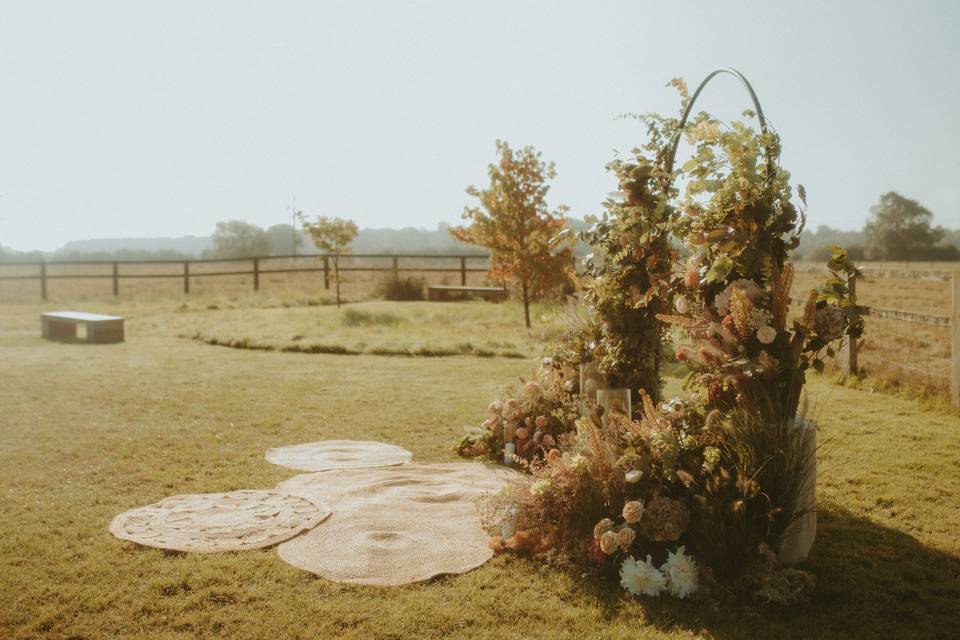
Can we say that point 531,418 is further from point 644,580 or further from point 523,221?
point 523,221

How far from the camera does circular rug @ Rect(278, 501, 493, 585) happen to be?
405cm

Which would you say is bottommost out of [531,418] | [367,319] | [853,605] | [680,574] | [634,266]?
[853,605]

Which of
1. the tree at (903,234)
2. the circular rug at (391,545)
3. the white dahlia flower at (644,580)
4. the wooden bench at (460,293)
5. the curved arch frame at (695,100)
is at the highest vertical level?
the tree at (903,234)

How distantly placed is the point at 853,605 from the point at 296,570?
281cm

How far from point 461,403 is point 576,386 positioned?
8.81ft

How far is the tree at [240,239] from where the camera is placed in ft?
294

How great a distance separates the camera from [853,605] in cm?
367

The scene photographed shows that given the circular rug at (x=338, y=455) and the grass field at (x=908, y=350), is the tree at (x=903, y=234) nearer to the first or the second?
the grass field at (x=908, y=350)

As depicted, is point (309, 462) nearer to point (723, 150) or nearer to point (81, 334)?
point (723, 150)

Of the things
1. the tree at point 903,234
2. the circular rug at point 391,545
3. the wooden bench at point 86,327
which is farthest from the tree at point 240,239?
the circular rug at point 391,545

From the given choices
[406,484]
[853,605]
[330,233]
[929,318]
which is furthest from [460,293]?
[853,605]

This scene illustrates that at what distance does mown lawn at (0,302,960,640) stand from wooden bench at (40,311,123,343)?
347 centimetres

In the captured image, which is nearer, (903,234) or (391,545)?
(391,545)

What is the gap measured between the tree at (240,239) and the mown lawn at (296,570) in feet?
270
